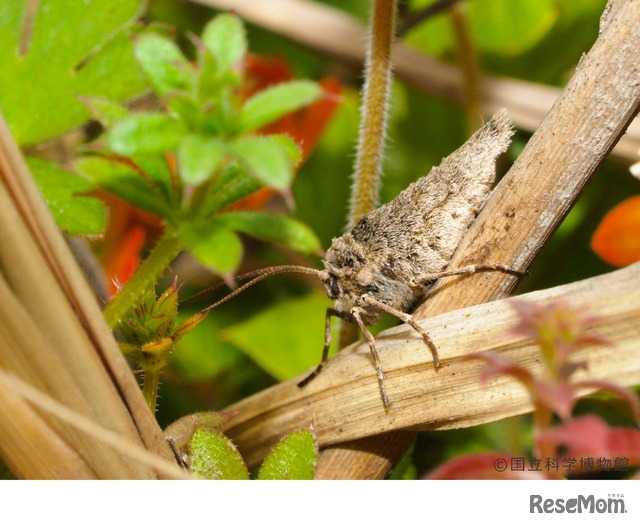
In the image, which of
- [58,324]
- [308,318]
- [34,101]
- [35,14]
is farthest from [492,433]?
[35,14]

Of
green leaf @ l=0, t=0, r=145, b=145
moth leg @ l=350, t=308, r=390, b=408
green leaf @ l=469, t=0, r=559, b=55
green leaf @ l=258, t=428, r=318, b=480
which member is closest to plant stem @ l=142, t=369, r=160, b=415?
green leaf @ l=258, t=428, r=318, b=480

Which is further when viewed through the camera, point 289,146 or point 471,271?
point 471,271

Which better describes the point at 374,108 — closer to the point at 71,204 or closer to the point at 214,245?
the point at 214,245

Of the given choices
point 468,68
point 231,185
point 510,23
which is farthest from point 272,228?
→ point 510,23

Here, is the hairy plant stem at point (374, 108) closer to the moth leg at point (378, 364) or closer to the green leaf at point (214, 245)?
the moth leg at point (378, 364)

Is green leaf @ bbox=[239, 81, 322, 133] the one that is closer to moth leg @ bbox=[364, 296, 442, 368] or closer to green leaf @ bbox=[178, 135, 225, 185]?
green leaf @ bbox=[178, 135, 225, 185]

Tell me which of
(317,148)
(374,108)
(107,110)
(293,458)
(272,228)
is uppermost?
(317,148)
